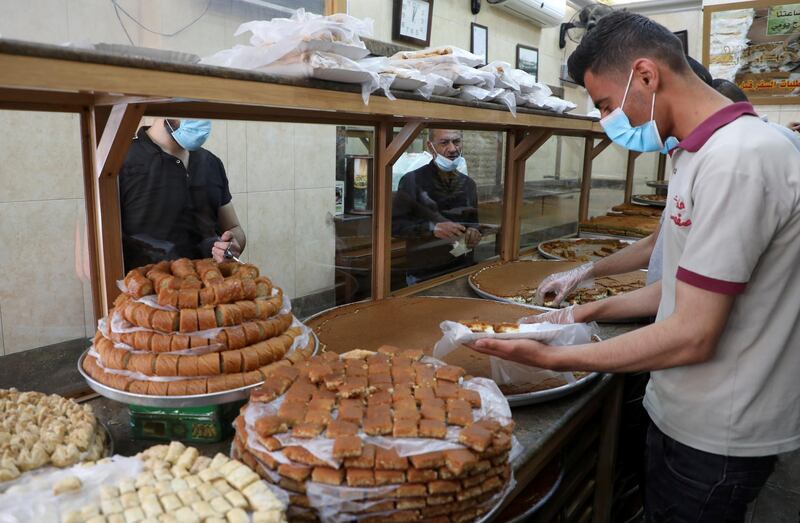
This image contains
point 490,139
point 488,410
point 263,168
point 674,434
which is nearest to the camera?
point 488,410

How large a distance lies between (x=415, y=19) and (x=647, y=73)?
11.2 feet

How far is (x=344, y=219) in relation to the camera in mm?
2857

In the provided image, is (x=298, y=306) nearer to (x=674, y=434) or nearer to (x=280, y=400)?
(x=280, y=400)

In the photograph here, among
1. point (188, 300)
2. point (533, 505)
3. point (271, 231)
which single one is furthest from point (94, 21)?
point (533, 505)

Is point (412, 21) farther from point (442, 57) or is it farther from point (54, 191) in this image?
point (54, 191)

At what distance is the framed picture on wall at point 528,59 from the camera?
6098 mm

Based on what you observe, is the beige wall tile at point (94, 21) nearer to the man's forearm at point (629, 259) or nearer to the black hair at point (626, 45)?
the black hair at point (626, 45)

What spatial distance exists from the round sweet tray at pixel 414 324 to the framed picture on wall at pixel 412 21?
2.75 m

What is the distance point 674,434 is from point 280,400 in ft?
3.58

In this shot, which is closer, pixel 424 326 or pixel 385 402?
pixel 385 402

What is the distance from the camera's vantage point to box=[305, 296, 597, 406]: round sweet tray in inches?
70.6

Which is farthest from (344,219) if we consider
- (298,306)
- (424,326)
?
(424,326)

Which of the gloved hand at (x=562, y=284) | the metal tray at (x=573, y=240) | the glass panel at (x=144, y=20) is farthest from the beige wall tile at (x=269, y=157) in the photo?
the gloved hand at (x=562, y=284)

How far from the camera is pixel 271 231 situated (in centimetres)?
380
